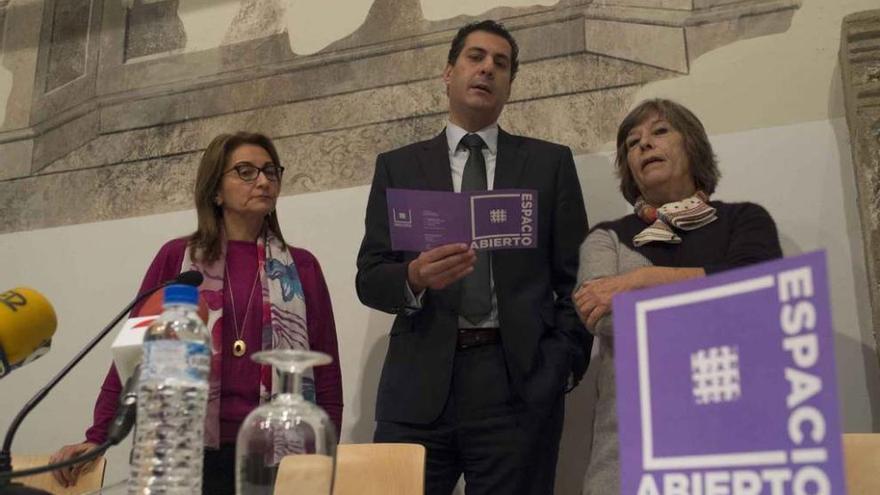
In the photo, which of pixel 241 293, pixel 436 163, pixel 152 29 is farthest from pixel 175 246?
pixel 152 29

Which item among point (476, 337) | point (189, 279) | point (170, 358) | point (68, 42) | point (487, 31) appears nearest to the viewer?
point (170, 358)

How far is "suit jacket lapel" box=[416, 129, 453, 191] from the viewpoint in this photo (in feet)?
9.07

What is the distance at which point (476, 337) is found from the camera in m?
2.54

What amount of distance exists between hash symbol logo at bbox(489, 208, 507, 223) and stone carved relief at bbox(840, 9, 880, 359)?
120 centimetres

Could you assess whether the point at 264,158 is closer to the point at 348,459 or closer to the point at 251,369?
the point at 251,369

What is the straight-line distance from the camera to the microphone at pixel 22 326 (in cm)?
125

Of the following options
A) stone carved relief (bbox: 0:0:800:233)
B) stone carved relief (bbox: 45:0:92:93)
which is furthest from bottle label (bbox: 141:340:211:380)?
stone carved relief (bbox: 45:0:92:93)

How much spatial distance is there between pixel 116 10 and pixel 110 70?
0.31 m

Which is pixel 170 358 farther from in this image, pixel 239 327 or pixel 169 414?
pixel 239 327

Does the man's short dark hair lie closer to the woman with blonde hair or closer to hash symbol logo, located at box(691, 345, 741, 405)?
the woman with blonde hair

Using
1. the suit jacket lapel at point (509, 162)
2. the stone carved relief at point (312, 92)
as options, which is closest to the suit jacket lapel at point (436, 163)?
the suit jacket lapel at point (509, 162)

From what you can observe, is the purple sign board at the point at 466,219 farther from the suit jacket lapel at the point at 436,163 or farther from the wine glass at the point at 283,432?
the wine glass at the point at 283,432

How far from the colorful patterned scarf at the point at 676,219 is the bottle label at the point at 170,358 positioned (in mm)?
1398

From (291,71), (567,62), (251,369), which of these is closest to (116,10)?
(291,71)
